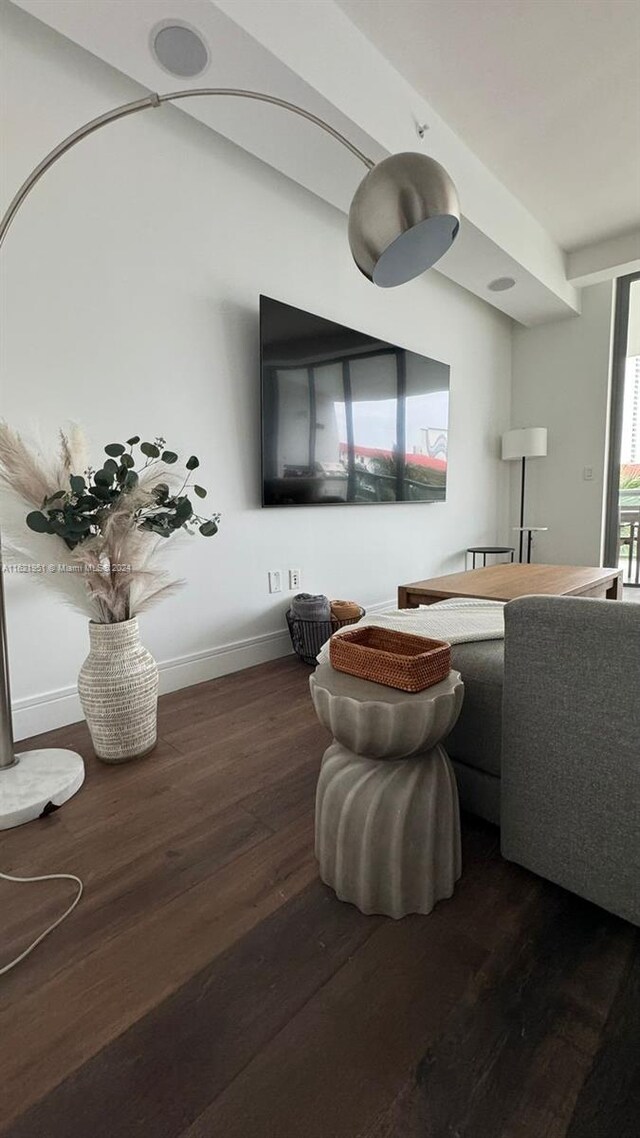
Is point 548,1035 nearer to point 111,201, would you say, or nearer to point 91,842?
point 91,842

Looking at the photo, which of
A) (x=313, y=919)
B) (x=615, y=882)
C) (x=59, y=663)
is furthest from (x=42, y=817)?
(x=615, y=882)

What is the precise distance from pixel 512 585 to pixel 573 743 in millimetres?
1427

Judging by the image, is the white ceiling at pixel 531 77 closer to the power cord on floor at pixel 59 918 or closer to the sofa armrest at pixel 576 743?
the sofa armrest at pixel 576 743

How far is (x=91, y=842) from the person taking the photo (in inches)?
48.1

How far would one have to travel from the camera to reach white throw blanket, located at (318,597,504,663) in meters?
1.28

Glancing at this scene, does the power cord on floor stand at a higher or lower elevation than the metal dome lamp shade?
lower

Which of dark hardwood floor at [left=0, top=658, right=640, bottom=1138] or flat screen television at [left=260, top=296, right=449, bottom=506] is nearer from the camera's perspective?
dark hardwood floor at [left=0, top=658, right=640, bottom=1138]

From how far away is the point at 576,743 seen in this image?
93 centimetres

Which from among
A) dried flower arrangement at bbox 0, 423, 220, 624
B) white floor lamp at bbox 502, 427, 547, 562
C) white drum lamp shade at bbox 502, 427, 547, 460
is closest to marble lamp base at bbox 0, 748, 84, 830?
dried flower arrangement at bbox 0, 423, 220, 624

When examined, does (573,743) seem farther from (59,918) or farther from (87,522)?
(87,522)

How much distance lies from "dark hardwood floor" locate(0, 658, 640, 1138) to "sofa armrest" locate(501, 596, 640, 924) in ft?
0.39

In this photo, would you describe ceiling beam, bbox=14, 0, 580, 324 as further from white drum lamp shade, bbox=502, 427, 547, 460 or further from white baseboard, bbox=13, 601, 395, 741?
white baseboard, bbox=13, 601, 395, 741

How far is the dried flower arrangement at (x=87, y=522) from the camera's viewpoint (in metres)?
1.41

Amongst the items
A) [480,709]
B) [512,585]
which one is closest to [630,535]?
[512,585]
